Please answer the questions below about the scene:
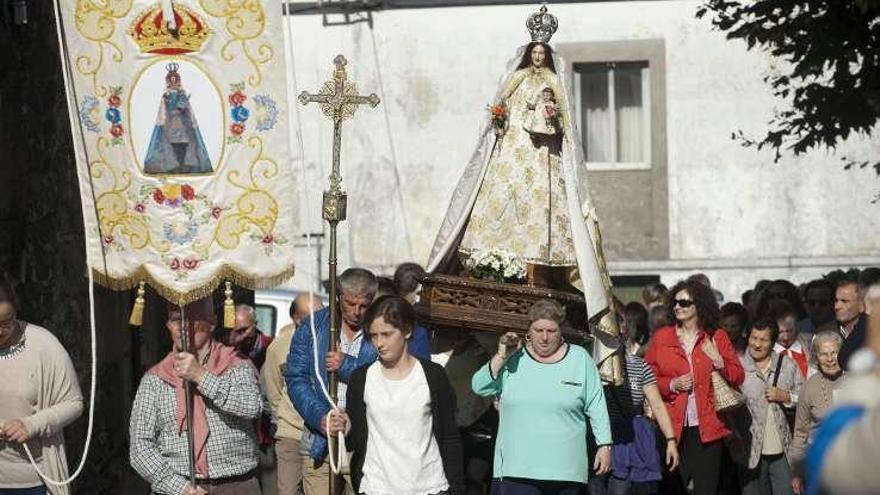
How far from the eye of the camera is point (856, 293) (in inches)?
555

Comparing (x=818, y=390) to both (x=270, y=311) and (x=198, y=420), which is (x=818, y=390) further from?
(x=270, y=311)

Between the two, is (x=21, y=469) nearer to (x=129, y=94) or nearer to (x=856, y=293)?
(x=129, y=94)

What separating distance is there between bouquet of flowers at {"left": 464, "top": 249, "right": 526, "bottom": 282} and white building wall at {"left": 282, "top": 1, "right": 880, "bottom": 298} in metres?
14.8

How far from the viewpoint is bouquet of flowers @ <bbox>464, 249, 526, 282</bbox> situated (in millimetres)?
12414

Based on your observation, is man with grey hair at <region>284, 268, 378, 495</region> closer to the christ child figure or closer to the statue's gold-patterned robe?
the statue's gold-patterned robe

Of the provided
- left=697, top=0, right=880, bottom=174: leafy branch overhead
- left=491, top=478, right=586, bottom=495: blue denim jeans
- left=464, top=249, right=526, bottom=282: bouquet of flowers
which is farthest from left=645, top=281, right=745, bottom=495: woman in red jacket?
left=697, top=0, right=880, bottom=174: leafy branch overhead

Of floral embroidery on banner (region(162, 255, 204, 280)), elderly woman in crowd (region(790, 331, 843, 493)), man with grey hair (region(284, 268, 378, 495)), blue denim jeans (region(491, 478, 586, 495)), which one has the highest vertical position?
floral embroidery on banner (region(162, 255, 204, 280))

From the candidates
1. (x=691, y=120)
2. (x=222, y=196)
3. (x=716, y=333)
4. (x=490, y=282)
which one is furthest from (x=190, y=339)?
(x=691, y=120)

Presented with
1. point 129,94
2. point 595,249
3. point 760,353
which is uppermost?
point 129,94

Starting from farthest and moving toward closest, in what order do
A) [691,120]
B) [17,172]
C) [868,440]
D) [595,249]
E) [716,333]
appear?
[691,120], [716,333], [595,249], [17,172], [868,440]

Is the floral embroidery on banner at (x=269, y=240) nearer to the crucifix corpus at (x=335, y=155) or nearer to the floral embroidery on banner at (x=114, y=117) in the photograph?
the crucifix corpus at (x=335, y=155)

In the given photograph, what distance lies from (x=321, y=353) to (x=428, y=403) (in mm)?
1073

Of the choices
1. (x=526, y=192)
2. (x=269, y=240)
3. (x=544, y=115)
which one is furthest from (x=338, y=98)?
(x=526, y=192)

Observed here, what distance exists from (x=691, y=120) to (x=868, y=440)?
77.1 feet
